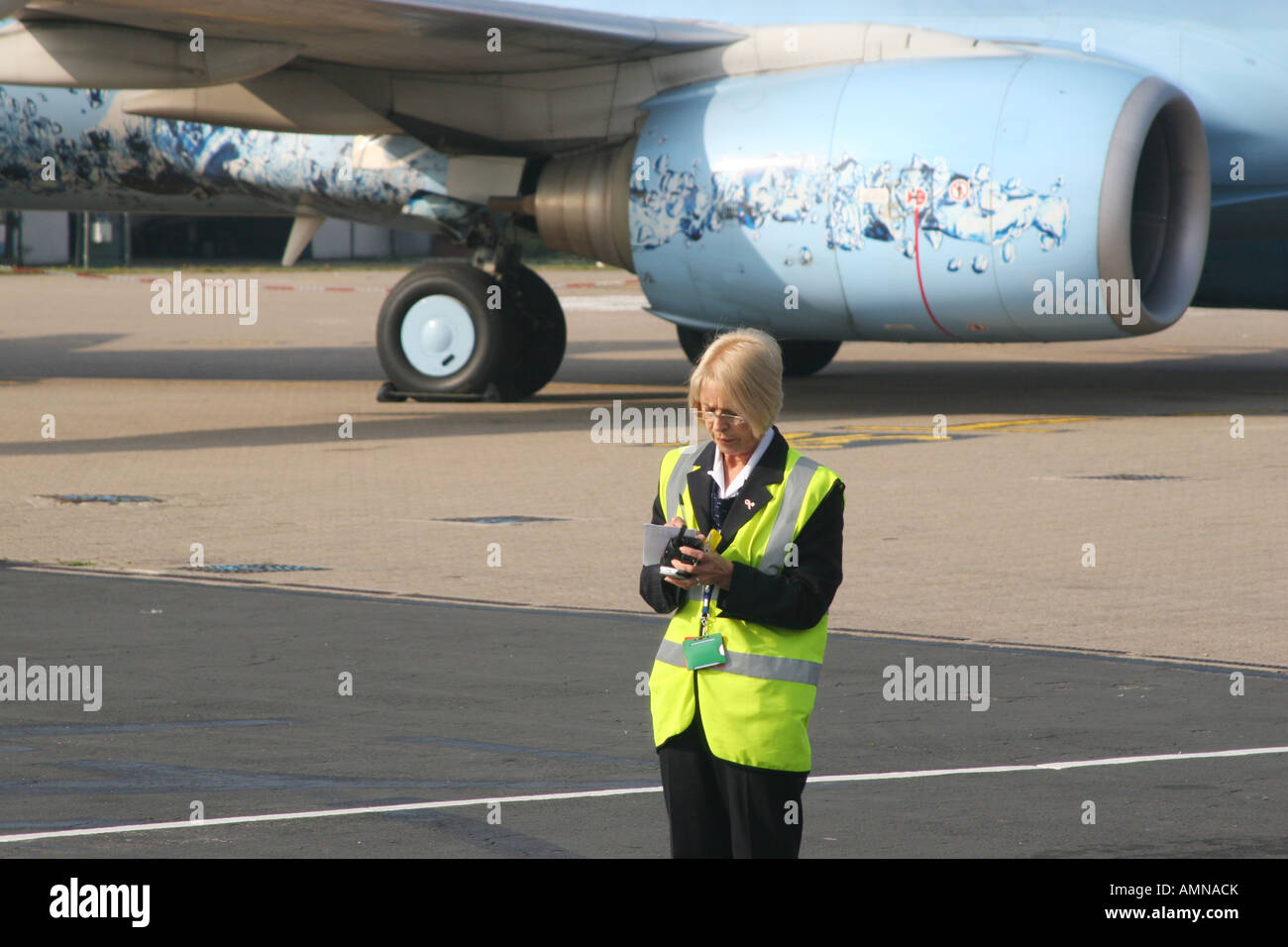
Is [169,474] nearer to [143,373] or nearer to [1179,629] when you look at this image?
[1179,629]

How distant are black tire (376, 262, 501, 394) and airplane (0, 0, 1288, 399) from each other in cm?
3

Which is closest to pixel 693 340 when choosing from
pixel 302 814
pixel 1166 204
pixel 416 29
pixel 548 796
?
pixel 416 29

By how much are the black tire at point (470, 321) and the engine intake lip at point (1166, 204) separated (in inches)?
239

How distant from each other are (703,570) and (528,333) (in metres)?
14.9

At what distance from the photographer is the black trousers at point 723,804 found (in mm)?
4406

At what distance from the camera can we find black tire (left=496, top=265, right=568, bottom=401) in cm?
1884

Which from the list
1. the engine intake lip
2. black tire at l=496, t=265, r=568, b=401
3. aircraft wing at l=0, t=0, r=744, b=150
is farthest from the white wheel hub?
the engine intake lip

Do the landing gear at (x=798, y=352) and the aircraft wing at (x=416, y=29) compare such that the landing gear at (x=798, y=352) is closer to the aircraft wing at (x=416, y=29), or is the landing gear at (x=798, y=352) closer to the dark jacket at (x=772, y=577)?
the aircraft wing at (x=416, y=29)

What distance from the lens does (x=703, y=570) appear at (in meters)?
4.28

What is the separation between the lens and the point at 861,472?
14.2 meters

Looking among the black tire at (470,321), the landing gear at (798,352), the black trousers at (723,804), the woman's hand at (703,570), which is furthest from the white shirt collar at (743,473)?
the landing gear at (798,352)

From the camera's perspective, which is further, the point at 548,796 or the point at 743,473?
the point at 548,796

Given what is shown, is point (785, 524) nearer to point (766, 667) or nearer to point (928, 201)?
point (766, 667)
